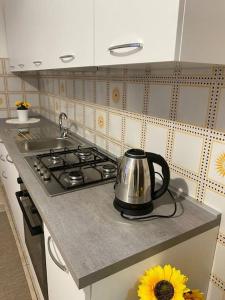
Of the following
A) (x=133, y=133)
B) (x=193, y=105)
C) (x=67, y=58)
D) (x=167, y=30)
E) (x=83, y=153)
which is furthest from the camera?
(x=83, y=153)

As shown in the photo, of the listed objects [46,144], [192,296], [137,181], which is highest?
[137,181]

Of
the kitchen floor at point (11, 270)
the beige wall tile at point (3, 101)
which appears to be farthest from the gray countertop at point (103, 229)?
the beige wall tile at point (3, 101)

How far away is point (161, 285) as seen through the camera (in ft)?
2.23

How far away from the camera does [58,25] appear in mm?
1105

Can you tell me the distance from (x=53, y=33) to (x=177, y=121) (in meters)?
0.74

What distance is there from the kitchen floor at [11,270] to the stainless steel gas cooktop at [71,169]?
2.82ft

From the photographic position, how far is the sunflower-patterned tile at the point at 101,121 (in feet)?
5.09

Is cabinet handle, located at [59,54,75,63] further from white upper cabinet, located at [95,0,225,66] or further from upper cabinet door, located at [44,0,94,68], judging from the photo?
white upper cabinet, located at [95,0,225,66]

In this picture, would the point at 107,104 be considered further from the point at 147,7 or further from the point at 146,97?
the point at 147,7

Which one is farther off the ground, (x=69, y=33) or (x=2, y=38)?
(x=2, y=38)

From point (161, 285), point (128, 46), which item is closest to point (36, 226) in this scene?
point (161, 285)

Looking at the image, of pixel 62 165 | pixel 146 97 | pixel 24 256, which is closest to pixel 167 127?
pixel 146 97

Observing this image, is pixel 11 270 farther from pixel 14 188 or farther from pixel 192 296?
pixel 192 296

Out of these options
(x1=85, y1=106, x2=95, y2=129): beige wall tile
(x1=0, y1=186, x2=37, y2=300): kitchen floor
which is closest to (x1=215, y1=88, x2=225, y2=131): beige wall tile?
(x1=85, y1=106, x2=95, y2=129): beige wall tile
